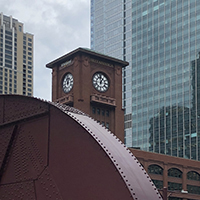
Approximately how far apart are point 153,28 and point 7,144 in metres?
124

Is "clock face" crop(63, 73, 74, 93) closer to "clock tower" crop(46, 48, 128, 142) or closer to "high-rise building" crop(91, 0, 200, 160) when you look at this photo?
"clock tower" crop(46, 48, 128, 142)

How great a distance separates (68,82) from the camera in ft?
279

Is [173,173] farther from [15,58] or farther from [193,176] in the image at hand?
[15,58]

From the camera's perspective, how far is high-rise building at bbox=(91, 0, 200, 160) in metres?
120

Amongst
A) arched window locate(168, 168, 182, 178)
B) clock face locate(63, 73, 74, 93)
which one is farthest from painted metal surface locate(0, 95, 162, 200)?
clock face locate(63, 73, 74, 93)

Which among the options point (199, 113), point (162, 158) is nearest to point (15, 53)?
point (199, 113)

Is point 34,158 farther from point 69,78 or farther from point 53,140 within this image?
point 69,78

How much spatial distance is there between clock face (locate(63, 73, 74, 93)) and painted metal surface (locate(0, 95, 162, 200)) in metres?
71.5

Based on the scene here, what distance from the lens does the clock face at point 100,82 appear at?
83.3 meters

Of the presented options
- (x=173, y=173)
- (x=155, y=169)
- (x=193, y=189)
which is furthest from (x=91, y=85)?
(x=193, y=189)

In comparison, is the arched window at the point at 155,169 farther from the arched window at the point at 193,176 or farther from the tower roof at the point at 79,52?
the tower roof at the point at 79,52

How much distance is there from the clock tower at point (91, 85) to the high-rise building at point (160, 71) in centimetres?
3868

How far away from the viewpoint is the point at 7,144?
11891 millimetres

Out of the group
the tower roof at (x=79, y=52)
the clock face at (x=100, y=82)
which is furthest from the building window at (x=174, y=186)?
the tower roof at (x=79, y=52)
